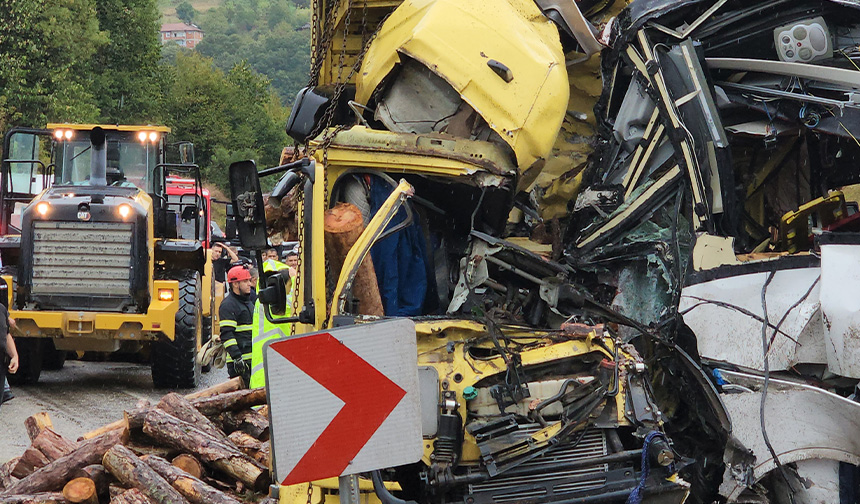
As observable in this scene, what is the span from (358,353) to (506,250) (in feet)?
6.59

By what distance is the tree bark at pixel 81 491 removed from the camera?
21.1ft

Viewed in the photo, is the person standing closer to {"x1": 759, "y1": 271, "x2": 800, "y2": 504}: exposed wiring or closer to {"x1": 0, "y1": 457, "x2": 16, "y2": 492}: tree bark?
{"x1": 0, "y1": 457, "x2": 16, "y2": 492}: tree bark

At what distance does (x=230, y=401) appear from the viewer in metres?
7.87

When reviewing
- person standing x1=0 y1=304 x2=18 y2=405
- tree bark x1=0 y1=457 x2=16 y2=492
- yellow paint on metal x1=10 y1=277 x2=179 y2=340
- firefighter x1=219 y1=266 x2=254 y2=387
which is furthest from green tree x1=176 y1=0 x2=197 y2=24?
tree bark x1=0 y1=457 x2=16 y2=492

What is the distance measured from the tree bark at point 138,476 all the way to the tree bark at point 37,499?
325 millimetres

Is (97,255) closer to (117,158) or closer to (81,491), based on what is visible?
(117,158)

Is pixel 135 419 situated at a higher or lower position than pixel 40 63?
lower

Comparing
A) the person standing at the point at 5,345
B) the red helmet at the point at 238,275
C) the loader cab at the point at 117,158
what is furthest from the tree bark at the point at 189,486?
the loader cab at the point at 117,158

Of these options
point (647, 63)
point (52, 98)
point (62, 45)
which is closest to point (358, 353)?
point (647, 63)

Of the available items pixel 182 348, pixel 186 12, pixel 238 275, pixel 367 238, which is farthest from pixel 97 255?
pixel 186 12

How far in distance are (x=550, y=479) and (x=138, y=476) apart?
256cm

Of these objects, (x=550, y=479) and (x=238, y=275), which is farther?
(x=238, y=275)

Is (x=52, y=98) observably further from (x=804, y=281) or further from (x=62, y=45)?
(x=804, y=281)

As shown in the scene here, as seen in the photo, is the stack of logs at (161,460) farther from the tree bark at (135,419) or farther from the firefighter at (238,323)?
the firefighter at (238,323)
